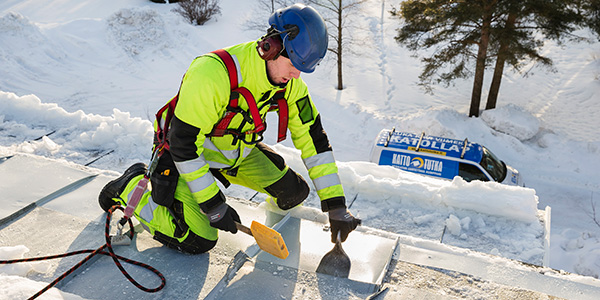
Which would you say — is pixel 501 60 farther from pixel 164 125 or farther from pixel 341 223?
pixel 164 125

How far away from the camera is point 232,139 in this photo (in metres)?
3.02

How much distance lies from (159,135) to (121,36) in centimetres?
1384

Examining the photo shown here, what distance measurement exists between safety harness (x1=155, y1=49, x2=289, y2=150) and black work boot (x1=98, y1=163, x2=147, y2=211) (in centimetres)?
34

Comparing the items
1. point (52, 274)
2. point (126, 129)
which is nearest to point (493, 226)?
point (52, 274)

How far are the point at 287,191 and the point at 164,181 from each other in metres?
0.91

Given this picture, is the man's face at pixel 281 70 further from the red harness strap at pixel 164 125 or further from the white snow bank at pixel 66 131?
the white snow bank at pixel 66 131

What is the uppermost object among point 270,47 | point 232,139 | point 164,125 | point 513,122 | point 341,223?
point 270,47

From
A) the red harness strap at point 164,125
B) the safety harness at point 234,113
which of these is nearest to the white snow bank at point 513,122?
the safety harness at point 234,113

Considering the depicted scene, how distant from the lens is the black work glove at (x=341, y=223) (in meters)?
2.96

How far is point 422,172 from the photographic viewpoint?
8.29 metres

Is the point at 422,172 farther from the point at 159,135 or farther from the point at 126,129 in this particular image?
the point at 159,135

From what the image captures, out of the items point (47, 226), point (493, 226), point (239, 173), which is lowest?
point (493, 226)

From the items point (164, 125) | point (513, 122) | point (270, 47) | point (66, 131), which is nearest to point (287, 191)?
point (164, 125)

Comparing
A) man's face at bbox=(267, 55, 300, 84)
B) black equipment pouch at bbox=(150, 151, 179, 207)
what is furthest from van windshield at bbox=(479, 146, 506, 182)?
black equipment pouch at bbox=(150, 151, 179, 207)
